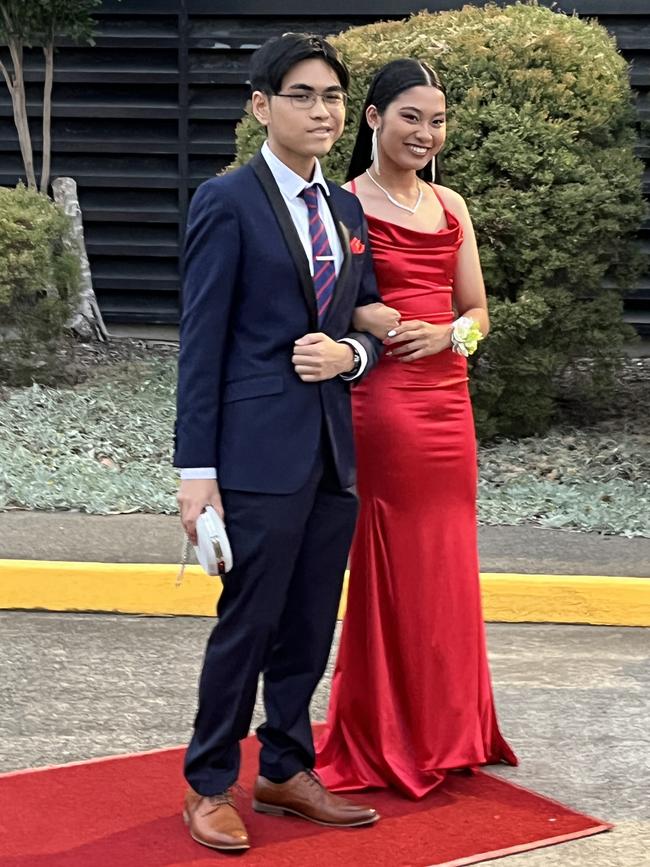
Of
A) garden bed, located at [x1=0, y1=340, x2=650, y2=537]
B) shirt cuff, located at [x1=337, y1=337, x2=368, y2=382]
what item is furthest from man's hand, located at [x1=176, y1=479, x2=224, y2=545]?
garden bed, located at [x1=0, y1=340, x2=650, y2=537]

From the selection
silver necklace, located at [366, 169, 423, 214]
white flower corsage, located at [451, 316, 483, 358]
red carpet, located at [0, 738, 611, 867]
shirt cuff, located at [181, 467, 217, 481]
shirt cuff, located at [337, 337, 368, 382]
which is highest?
silver necklace, located at [366, 169, 423, 214]

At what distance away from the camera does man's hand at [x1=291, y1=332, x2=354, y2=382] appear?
3865 mm

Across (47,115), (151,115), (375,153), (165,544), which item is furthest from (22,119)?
(375,153)

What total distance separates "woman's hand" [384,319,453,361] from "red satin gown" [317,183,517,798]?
0.17 ft

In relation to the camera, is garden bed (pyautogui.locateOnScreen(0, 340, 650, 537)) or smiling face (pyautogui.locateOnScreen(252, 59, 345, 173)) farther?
garden bed (pyautogui.locateOnScreen(0, 340, 650, 537))

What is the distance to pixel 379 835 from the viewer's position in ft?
13.6

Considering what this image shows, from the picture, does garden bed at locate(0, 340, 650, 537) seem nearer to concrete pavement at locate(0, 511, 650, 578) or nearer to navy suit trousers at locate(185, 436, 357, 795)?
concrete pavement at locate(0, 511, 650, 578)

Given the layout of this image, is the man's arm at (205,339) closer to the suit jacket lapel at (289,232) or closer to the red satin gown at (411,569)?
the suit jacket lapel at (289,232)

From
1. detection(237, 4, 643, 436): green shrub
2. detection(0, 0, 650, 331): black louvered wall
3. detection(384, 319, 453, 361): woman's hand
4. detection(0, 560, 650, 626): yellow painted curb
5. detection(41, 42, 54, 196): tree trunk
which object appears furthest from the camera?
detection(0, 0, 650, 331): black louvered wall

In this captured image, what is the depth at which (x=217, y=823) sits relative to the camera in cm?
401

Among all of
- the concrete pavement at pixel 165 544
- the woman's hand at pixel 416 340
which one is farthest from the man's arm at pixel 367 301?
the concrete pavement at pixel 165 544

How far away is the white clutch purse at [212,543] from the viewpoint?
375 centimetres

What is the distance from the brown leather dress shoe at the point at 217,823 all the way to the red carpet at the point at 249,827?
0.03 meters

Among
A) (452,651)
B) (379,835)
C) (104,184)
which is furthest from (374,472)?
(104,184)
